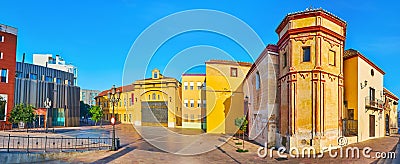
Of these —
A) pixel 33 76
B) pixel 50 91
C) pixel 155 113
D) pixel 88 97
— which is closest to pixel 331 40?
pixel 155 113

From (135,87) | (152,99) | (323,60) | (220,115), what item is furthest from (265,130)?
(135,87)

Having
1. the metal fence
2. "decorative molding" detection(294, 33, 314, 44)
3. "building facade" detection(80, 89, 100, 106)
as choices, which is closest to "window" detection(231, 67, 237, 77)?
"decorative molding" detection(294, 33, 314, 44)

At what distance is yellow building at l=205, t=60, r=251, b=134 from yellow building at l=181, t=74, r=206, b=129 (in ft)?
36.9

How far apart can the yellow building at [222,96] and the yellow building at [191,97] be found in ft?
36.9

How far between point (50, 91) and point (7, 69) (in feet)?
34.7

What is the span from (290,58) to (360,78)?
25.5 ft

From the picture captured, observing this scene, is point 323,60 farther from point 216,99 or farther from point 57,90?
point 57,90

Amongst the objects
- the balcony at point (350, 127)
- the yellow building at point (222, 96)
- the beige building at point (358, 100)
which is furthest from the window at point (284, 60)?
the yellow building at point (222, 96)

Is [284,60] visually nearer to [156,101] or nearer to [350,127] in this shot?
[350,127]

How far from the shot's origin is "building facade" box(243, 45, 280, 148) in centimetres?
2253

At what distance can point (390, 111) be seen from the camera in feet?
119

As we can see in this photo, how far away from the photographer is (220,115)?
39562 mm

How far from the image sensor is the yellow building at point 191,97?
5112cm

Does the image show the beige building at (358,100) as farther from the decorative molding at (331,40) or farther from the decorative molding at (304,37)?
the decorative molding at (304,37)
